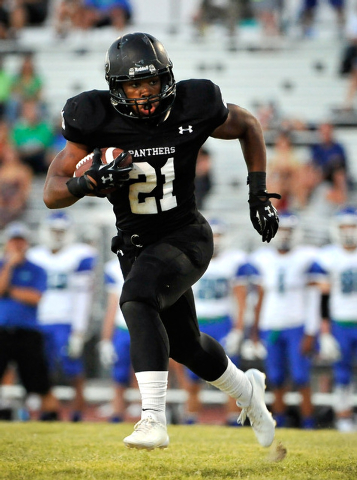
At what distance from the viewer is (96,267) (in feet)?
28.4

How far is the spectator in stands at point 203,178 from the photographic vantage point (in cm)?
941

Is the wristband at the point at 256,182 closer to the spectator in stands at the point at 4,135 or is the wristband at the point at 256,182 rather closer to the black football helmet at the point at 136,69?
the black football helmet at the point at 136,69

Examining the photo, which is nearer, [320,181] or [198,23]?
[320,181]

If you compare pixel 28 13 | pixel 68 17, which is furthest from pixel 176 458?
pixel 28 13

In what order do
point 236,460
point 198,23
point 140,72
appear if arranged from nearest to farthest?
point 140,72 < point 236,460 < point 198,23

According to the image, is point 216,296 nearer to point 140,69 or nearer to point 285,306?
point 285,306

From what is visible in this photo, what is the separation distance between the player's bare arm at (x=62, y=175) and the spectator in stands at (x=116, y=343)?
3987 millimetres

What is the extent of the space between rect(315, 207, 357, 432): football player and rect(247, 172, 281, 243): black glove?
375cm

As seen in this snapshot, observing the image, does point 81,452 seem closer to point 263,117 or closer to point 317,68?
point 263,117

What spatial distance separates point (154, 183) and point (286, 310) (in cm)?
427

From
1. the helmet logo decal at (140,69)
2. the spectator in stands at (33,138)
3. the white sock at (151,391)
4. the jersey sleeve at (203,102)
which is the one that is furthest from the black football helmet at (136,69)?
the spectator in stands at (33,138)

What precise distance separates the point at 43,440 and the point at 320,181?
5684 mm

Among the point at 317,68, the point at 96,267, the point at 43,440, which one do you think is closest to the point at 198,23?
the point at 317,68

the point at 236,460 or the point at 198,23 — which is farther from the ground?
the point at 198,23
